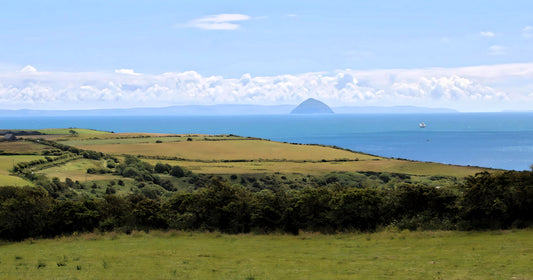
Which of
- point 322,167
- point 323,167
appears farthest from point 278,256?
point 322,167

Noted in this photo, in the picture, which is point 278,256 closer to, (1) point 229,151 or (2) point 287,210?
(2) point 287,210

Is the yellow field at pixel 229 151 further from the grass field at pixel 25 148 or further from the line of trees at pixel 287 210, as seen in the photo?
the line of trees at pixel 287 210

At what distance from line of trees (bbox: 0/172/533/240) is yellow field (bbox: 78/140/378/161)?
75971 mm

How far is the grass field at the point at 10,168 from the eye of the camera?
6103 cm

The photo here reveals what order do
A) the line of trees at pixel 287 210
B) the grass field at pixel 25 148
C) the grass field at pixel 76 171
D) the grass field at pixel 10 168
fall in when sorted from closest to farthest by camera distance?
the line of trees at pixel 287 210
the grass field at pixel 10 168
the grass field at pixel 76 171
the grass field at pixel 25 148

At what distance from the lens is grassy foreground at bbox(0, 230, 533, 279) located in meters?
18.7

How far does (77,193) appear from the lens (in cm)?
6059

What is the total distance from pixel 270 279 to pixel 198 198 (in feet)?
55.3

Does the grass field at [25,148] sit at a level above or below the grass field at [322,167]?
above

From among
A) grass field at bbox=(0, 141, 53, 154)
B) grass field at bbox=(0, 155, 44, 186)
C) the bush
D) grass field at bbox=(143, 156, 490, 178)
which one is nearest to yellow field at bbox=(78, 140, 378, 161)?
grass field at bbox=(143, 156, 490, 178)

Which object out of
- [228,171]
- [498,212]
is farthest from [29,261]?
[228,171]

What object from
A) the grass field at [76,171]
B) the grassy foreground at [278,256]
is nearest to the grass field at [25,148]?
the grass field at [76,171]

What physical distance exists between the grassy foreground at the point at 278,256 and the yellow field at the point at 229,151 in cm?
8110

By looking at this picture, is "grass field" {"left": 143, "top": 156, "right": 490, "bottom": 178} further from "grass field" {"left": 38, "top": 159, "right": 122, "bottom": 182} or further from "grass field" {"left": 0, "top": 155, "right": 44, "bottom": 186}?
"grass field" {"left": 0, "top": 155, "right": 44, "bottom": 186}
